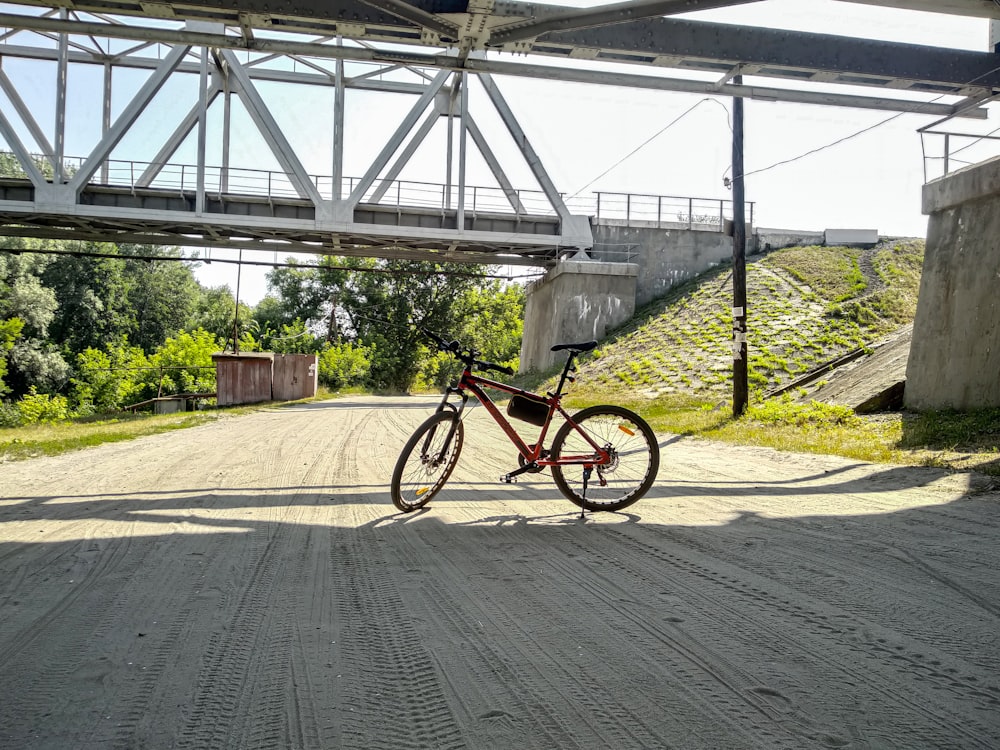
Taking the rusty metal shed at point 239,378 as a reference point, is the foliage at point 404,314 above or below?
above

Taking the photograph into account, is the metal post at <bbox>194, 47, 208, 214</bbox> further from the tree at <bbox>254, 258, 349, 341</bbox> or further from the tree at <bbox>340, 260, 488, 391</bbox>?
the tree at <bbox>254, 258, 349, 341</bbox>

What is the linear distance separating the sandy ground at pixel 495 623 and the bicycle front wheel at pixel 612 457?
8.6 inches

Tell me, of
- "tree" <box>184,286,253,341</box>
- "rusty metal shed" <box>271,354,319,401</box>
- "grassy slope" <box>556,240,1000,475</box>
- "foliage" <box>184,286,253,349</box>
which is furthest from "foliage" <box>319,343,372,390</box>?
"grassy slope" <box>556,240,1000,475</box>

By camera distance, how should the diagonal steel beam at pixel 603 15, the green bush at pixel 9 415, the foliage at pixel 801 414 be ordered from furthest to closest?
the green bush at pixel 9 415, the foliage at pixel 801 414, the diagonal steel beam at pixel 603 15

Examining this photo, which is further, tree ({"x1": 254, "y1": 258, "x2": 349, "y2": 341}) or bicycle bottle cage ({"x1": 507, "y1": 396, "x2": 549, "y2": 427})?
tree ({"x1": 254, "y1": 258, "x2": 349, "y2": 341})

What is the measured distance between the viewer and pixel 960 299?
11680mm

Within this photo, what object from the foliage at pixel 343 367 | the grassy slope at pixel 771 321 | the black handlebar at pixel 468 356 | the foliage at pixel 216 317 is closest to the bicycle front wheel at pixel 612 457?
the black handlebar at pixel 468 356

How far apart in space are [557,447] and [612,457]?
0.50m

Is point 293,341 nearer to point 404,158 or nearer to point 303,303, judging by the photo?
point 303,303

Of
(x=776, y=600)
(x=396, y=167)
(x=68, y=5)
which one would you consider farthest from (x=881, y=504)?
(x=396, y=167)

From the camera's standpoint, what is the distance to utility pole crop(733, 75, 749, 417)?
14492mm

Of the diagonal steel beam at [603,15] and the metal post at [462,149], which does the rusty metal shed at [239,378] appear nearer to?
the metal post at [462,149]

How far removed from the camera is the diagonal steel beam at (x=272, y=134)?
88.9 ft

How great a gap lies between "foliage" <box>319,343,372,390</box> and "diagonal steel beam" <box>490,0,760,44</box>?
141 ft
